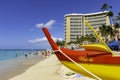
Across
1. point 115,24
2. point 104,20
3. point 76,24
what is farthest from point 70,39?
point 115,24

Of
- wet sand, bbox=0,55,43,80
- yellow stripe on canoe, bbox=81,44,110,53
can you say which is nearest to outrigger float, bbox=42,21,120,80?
yellow stripe on canoe, bbox=81,44,110,53

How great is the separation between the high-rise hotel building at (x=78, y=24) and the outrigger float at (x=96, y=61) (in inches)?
5306

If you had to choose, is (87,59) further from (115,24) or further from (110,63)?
(115,24)

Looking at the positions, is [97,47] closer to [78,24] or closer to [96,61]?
[96,61]

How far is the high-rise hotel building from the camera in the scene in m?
143

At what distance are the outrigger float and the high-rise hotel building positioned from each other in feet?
442

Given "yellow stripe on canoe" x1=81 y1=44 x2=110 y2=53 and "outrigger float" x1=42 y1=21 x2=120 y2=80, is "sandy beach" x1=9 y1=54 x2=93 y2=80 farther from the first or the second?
"yellow stripe on canoe" x1=81 y1=44 x2=110 y2=53

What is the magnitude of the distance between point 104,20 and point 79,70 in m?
137

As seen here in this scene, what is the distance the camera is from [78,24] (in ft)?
492

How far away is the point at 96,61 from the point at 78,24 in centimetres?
14455

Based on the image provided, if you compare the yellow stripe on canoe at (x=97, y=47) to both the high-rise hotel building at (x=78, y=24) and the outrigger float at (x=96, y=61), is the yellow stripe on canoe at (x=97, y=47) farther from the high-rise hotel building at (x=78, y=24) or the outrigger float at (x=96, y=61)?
the high-rise hotel building at (x=78, y=24)

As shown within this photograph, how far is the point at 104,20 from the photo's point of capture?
140m

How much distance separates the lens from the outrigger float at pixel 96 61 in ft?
19.7

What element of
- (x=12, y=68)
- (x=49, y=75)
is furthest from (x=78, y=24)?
(x=49, y=75)
